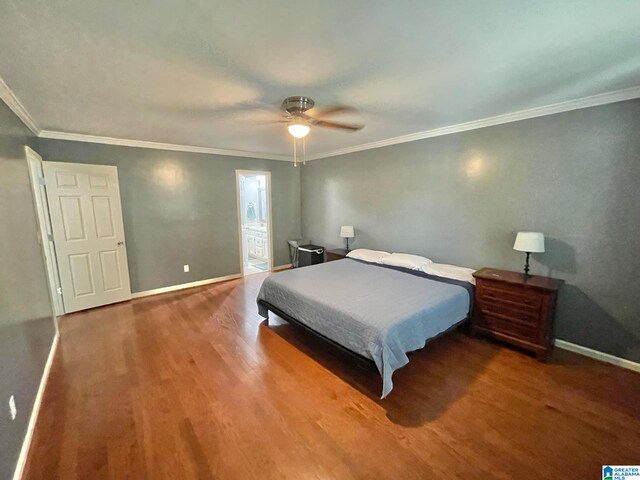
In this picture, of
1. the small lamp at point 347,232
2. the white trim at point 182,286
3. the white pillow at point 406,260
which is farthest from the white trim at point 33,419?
the small lamp at point 347,232

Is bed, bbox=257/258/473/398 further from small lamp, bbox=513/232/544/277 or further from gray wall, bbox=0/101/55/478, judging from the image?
gray wall, bbox=0/101/55/478

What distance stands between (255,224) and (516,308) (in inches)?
242

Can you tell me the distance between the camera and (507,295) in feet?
8.84

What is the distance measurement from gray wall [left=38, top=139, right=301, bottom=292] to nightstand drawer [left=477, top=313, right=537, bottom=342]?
165 inches

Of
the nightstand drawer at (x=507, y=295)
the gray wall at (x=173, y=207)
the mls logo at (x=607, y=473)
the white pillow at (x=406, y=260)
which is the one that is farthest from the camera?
the gray wall at (x=173, y=207)

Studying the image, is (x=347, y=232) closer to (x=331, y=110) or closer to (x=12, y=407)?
(x=331, y=110)

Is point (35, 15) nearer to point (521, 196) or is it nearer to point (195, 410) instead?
point (195, 410)

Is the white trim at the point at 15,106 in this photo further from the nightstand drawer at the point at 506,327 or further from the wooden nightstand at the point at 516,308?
the nightstand drawer at the point at 506,327

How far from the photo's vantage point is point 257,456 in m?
1.63

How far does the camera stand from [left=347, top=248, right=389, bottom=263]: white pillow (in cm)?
404

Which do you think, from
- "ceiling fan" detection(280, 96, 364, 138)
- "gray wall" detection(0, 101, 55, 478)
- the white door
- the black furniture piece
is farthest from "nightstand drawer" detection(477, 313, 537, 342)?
the white door

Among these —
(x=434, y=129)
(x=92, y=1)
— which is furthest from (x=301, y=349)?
(x=434, y=129)

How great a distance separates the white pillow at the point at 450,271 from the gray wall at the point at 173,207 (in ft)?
11.6

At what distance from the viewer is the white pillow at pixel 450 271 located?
3072 millimetres
